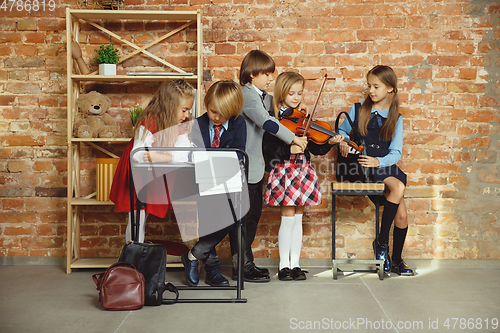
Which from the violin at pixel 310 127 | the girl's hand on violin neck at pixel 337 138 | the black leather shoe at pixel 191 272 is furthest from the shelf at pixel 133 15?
the black leather shoe at pixel 191 272

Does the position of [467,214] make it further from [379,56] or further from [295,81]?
[295,81]

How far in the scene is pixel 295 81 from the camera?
93.1 inches

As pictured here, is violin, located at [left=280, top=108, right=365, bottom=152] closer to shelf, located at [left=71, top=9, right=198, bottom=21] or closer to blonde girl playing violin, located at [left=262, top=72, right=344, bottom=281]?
blonde girl playing violin, located at [left=262, top=72, right=344, bottom=281]

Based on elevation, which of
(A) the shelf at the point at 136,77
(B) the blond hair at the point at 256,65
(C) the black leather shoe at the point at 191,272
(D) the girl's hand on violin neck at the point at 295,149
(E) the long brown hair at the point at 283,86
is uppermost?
(B) the blond hair at the point at 256,65

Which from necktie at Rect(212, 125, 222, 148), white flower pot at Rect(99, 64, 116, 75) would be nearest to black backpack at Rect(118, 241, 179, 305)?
necktie at Rect(212, 125, 222, 148)

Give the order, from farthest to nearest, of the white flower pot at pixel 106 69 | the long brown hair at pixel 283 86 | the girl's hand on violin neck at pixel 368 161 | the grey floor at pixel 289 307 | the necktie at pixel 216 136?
the white flower pot at pixel 106 69 → the girl's hand on violin neck at pixel 368 161 → the long brown hair at pixel 283 86 → the necktie at pixel 216 136 → the grey floor at pixel 289 307

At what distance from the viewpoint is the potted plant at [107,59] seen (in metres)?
2.60

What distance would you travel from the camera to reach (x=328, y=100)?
2.78 metres

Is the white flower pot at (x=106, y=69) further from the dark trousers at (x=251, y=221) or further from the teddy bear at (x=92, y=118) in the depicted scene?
the dark trousers at (x=251, y=221)

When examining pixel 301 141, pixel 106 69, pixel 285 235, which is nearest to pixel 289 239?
pixel 285 235

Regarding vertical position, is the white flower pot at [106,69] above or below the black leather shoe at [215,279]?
above

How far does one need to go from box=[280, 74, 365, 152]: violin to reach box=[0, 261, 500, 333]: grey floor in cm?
82

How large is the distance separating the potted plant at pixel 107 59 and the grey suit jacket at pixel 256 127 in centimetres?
89

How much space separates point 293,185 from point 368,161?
0.49m
